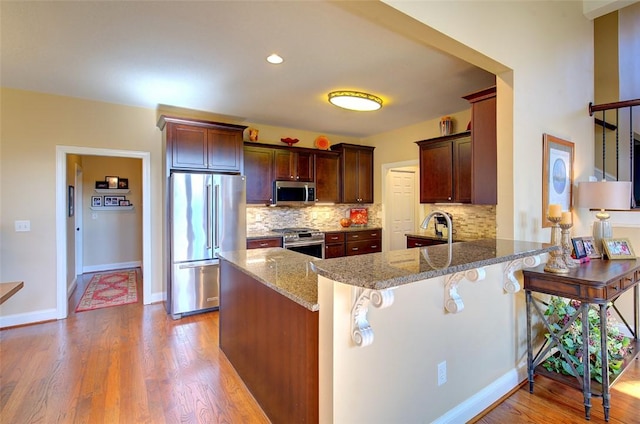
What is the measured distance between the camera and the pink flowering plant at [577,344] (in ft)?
7.07

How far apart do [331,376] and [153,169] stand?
388cm

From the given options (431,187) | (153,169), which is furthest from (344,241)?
(153,169)

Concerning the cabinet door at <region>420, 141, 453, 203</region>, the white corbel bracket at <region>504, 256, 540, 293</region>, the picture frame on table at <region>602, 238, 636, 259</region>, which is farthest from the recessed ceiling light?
the picture frame on table at <region>602, 238, 636, 259</region>

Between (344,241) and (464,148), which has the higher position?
(464,148)

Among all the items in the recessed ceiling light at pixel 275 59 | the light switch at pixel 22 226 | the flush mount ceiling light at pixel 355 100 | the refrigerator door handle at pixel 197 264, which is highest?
the recessed ceiling light at pixel 275 59

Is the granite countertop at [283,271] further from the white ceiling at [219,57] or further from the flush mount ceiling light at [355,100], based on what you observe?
the flush mount ceiling light at [355,100]

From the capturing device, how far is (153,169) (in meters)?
4.17

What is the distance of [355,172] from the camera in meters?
5.71

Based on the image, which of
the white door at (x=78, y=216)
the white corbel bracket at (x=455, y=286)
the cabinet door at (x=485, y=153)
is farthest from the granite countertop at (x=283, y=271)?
the white door at (x=78, y=216)

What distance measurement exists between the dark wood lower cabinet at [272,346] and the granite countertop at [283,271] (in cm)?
7

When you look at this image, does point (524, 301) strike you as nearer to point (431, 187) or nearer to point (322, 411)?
point (322, 411)

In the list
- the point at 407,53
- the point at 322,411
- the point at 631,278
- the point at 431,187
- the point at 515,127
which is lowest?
the point at 322,411

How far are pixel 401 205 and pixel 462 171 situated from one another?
2151 mm

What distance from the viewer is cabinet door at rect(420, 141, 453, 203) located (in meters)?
4.25
